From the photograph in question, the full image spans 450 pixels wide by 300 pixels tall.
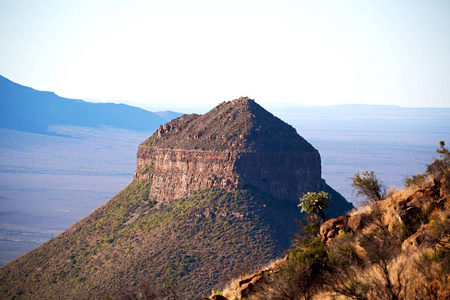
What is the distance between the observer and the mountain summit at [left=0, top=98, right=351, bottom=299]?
75688 mm

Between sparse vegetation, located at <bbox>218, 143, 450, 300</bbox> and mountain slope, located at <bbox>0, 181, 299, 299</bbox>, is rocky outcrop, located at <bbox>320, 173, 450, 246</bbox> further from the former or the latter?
mountain slope, located at <bbox>0, 181, 299, 299</bbox>

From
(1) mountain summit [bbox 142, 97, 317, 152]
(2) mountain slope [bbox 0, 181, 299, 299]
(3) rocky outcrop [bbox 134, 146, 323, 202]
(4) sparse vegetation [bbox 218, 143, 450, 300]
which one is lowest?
(2) mountain slope [bbox 0, 181, 299, 299]

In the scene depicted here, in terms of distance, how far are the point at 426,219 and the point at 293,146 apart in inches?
2480

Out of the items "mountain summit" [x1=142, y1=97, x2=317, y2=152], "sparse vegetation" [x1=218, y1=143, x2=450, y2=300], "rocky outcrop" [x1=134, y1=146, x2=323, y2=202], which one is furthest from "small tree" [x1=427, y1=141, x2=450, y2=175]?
"mountain summit" [x1=142, y1=97, x2=317, y2=152]

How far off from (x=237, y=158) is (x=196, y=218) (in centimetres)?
947

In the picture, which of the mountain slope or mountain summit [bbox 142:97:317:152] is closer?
the mountain slope

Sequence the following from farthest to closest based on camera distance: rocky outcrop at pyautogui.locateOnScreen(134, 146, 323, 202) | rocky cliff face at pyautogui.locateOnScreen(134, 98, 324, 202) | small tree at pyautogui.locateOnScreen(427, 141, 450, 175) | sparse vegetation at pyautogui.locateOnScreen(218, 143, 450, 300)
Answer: rocky cliff face at pyautogui.locateOnScreen(134, 98, 324, 202)
rocky outcrop at pyautogui.locateOnScreen(134, 146, 323, 202)
small tree at pyautogui.locateOnScreen(427, 141, 450, 175)
sparse vegetation at pyautogui.locateOnScreen(218, 143, 450, 300)

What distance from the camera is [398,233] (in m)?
26.2

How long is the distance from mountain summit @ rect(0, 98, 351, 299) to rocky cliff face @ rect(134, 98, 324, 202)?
0.14 meters

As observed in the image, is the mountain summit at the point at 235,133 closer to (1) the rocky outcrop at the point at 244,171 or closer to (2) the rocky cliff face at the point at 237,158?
(2) the rocky cliff face at the point at 237,158

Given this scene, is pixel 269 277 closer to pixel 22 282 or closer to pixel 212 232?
pixel 212 232

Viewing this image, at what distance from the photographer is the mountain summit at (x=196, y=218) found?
75688 millimetres

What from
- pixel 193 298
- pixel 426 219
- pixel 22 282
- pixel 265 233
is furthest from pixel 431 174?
pixel 22 282

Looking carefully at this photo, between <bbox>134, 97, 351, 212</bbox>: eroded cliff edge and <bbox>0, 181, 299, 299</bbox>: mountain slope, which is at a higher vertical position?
<bbox>134, 97, 351, 212</bbox>: eroded cliff edge
